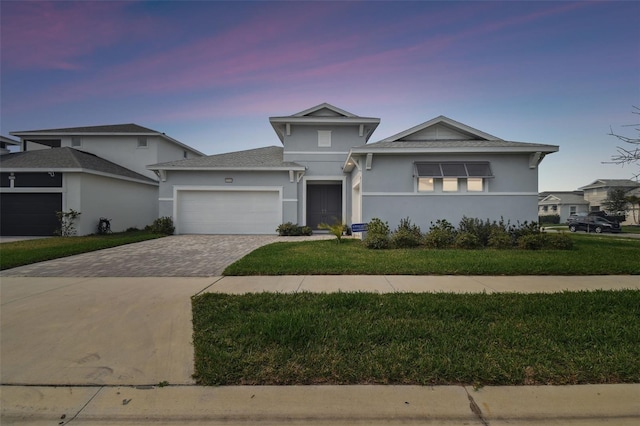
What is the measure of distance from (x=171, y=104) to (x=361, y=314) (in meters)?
18.5

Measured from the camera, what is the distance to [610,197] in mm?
34062

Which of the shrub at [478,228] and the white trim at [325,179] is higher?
the white trim at [325,179]

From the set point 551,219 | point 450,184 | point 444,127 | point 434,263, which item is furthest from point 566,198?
point 434,263

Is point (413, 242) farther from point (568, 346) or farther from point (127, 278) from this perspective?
point (127, 278)

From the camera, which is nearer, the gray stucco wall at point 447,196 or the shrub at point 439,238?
the shrub at point 439,238

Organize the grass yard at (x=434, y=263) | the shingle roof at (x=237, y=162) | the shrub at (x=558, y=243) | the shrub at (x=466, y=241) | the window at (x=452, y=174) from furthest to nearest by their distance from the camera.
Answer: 1. the shingle roof at (x=237, y=162)
2. the window at (x=452, y=174)
3. the shrub at (x=466, y=241)
4. the shrub at (x=558, y=243)
5. the grass yard at (x=434, y=263)

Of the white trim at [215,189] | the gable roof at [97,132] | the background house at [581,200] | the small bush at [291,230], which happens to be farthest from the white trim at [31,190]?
the background house at [581,200]

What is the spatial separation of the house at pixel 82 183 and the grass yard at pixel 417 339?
589 inches

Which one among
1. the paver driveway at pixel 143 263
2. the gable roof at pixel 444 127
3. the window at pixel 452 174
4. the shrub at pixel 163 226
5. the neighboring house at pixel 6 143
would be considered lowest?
the paver driveway at pixel 143 263

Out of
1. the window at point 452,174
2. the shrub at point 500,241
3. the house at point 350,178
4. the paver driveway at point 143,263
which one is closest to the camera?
the paver driveway at point 143,263

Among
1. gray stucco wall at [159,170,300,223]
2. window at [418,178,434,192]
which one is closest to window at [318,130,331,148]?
gray stucco wall at [159,170,300,223]

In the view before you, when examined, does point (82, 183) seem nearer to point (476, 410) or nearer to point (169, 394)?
point (169, 394)

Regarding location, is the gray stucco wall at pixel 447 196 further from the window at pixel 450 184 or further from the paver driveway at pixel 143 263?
the paver driveway at pixel 143 263

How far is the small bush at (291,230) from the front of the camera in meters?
15.0
